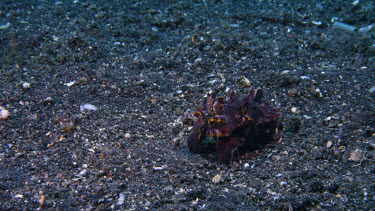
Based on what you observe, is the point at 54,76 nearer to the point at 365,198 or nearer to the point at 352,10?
the point at 365,198

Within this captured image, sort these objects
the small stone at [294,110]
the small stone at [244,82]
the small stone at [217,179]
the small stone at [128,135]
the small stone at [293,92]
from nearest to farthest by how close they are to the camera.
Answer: the small stone at [217,179] < the small stone at [128,135] < the small stone at [294,110] < the small stone at [293,92] < the small stone at [244,82]

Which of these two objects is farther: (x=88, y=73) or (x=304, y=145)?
(x=88, y=73)

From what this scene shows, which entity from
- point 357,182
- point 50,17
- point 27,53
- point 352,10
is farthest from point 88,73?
point 352,10

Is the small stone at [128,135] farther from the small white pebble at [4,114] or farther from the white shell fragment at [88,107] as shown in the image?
the small white pebble at [4,114]

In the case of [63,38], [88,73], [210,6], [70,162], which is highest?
[210,6]

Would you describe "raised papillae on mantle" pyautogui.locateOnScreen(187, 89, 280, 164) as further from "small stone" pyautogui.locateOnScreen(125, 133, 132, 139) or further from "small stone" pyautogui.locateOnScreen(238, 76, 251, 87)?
"small stone" pyautogui.locateOnScreen(238, 76, 251, 87)

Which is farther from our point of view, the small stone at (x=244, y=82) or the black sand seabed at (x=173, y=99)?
the small stone at (x=244, y=82)

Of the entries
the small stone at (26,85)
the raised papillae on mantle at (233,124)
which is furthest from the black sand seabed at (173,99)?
the raised papillae on mantle at (233,124)

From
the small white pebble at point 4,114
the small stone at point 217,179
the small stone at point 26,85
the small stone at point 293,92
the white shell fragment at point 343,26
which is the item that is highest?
Result: the white shell fragment at point 343,26
